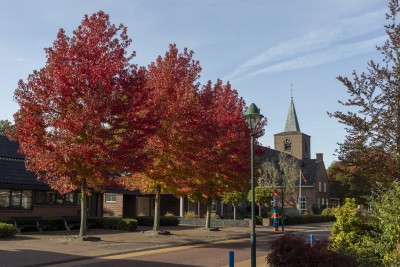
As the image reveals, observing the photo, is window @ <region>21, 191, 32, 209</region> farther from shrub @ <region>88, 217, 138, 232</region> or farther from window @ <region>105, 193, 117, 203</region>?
window @ <region>105, 193, 117, 203</region>

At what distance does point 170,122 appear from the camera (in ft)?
72.2

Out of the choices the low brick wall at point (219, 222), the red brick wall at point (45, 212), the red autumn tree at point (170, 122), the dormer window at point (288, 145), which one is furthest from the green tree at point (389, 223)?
the dormer window at point (288, 145)

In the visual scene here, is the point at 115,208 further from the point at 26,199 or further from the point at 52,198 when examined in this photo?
the point at 26,199

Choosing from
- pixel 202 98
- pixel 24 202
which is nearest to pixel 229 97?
pixel 202 98

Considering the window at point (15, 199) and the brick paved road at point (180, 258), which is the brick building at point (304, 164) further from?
the brick paved road at point (180, 258)

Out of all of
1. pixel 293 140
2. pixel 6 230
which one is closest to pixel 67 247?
pixel 6 230

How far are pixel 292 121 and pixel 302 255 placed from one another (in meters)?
73.3

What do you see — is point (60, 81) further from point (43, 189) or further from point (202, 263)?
point (43, 189)

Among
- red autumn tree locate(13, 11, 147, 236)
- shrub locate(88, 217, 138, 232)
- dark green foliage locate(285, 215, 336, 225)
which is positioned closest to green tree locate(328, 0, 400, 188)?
red autumn tree locate(13, 11, 147, 236)

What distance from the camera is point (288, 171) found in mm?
55219

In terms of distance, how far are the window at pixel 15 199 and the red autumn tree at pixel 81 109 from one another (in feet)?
28.4

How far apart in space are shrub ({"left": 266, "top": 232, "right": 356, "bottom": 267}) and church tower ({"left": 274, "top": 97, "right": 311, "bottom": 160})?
67729 millimetres

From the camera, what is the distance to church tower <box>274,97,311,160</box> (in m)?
78.2

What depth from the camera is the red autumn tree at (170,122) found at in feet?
71.3
